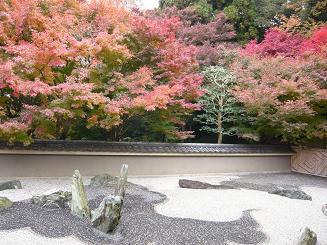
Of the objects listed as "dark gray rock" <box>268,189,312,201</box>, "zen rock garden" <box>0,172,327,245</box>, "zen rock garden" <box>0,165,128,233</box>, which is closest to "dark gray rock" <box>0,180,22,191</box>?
"zen rock garden" <box>0,172,327,245</box>

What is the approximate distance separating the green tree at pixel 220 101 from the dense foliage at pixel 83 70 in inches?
89.0

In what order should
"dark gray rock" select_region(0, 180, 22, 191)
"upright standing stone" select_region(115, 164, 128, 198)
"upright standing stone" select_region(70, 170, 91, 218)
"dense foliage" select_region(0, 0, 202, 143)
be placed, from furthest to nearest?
"dense foliage" select_region(0, 0, 202, 143)
"dark gray rock" select_region(0, 180, 22, 191)
"upright standing stone" select_region(115, 164, 128, 198)
"upright standing stone" select_region(70, 170, 91, 218)

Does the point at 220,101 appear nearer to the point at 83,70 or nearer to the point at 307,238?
the point at 83,70

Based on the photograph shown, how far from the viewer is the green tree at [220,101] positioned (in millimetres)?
13219

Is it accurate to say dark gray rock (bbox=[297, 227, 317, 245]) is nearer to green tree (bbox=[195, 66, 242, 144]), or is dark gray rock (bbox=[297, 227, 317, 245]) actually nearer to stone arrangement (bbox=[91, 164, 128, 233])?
stone arrangement (bbox=[91, 164, 128, 233])

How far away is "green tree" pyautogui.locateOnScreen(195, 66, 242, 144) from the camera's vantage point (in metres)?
13.2

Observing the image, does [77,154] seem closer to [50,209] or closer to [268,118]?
[50,209]

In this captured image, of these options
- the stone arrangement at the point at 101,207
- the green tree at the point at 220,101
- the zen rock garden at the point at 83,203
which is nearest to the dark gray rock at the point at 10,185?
the zen rock garden at the point at 83,203

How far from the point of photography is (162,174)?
36.1ft

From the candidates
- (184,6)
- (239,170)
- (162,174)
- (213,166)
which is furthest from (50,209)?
(184,6)

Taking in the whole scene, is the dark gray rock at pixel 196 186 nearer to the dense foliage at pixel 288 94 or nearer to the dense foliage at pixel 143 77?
the dense foliage at pixel 143 77

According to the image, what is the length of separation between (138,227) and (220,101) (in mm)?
8599

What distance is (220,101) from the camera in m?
13.3

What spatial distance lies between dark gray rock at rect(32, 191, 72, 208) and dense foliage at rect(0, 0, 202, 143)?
6.84 ft
